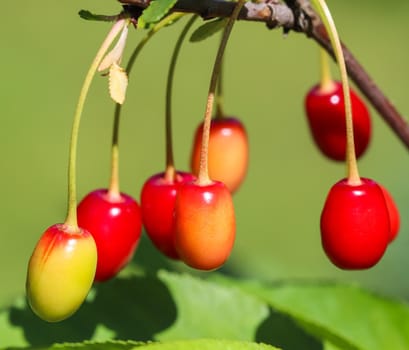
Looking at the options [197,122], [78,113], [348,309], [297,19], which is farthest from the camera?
[197,122]

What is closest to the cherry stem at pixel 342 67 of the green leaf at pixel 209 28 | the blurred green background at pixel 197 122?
the green leaf at pixel 209 28

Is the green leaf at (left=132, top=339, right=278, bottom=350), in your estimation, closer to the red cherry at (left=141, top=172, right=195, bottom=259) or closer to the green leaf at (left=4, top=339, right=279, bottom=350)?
the green leaf at (left=4, top=339, right=279, bottom=350)

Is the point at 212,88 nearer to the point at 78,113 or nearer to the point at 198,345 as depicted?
the point at 78,113

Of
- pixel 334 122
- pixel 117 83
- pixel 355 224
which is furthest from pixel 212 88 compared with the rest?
pixel 334 122

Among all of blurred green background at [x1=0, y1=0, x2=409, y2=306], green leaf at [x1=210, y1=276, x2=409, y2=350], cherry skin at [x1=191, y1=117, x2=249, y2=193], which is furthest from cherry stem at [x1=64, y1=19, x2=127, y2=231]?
blurred green background at [x1=0, y1=0, x2=409, y2=306]

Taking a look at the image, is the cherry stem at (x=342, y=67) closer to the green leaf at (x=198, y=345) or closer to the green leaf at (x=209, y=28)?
the green leaf at (x=209, y=28)
